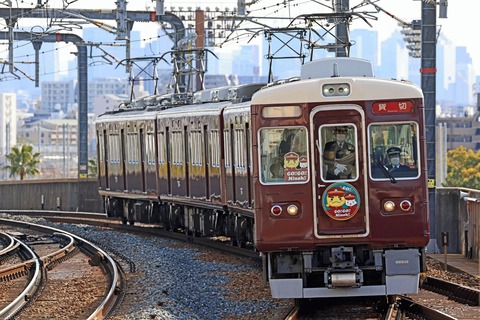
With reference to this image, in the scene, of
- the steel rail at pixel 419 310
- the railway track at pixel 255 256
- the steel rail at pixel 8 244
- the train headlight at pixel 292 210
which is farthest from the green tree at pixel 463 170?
the train headlight at pixel 292 210

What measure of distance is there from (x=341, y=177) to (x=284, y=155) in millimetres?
700

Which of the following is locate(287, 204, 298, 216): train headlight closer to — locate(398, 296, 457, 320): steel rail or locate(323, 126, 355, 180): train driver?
locate(323, 126, 355, 180): train driver

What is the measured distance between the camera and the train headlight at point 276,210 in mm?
14953

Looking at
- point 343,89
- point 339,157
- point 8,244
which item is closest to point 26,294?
point 339,157

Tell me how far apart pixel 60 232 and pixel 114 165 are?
4271mm

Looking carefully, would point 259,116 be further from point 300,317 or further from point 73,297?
point 73,297

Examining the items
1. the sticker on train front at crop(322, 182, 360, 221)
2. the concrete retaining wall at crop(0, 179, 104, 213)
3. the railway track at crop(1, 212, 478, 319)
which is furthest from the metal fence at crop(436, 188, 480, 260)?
the concrete retaining wall at crop(0, 179, 104, 213)

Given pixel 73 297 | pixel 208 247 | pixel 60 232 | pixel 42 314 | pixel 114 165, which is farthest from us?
pixel 114 165

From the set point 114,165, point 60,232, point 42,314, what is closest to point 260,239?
point 42,314

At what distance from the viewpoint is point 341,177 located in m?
14.9

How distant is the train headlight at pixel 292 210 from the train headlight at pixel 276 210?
0.10 metres

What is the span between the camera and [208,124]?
78.1 feet

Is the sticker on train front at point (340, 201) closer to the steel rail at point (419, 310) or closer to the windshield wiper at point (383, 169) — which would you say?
the windshield wiper at point (383, 169)

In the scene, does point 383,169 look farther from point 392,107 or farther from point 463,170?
point 463,170
